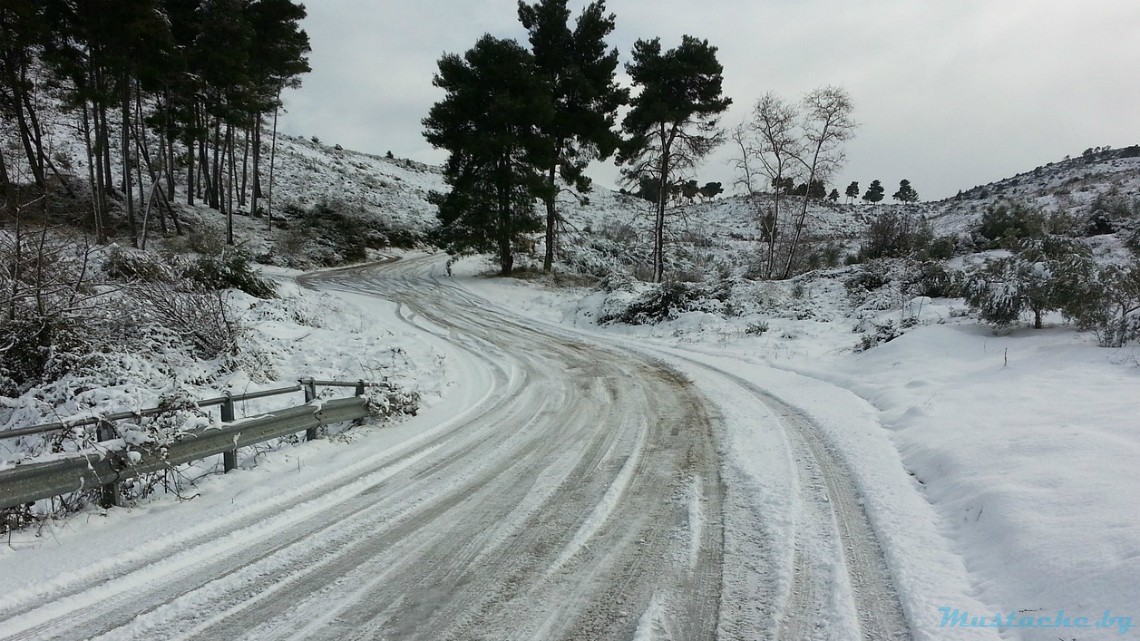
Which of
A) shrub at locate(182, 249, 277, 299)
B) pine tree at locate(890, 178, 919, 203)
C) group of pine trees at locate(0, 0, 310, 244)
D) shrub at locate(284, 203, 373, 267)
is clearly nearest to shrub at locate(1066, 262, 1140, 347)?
shrub at locate(182, 249, 277, 299)

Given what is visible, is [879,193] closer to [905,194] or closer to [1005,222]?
[905,194]

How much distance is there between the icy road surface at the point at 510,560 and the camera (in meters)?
2.99

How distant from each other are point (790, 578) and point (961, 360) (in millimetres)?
8133

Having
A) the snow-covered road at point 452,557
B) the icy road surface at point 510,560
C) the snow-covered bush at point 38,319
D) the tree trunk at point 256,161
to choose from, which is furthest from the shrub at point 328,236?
the icy road surface at point 510,560

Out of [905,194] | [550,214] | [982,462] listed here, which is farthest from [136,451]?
[905,194]

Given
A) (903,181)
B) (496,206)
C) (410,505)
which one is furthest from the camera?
(903,181)

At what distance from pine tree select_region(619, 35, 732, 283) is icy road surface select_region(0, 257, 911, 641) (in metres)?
19.6

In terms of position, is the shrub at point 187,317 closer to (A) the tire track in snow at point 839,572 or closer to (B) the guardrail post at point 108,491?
(B) the guardrail post at point 108,491

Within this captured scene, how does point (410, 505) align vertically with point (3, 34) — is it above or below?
below

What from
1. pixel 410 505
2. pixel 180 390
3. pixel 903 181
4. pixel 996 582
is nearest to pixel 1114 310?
pixel 996 582

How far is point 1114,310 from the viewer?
878cm

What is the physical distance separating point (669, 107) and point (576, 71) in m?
4.87

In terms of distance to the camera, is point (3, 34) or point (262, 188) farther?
point (262, 188)

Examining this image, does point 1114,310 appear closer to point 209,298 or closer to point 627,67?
point 209,298
